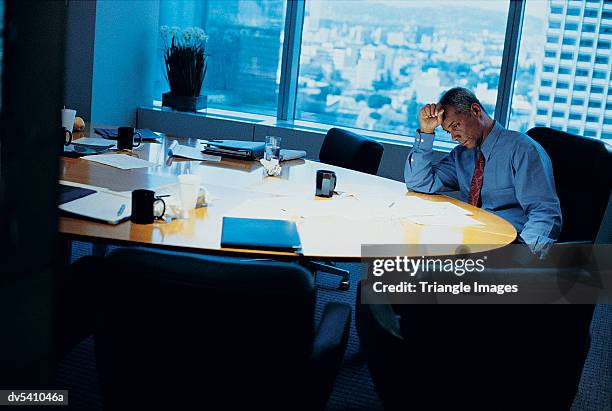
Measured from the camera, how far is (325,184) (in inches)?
108

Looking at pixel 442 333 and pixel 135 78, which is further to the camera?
pixel 135 78

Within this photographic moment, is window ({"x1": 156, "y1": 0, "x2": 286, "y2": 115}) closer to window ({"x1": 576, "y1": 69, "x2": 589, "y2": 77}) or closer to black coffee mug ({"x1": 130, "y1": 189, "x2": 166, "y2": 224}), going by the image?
window ({"x1": 576, "y1": 69, "x2": 589, "y2": 77})

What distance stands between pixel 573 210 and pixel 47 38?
104 inches

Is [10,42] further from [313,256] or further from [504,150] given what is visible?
[504,150]

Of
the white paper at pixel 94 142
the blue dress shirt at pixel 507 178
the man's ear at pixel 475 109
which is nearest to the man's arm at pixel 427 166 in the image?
the blue dress shirt at pixel 507 178

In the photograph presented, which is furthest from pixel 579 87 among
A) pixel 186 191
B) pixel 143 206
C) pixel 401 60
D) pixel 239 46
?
pixel 143 206

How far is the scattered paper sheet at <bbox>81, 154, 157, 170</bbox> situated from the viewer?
2.94 metres

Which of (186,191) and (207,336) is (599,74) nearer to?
(186,191)

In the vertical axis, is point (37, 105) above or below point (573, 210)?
above

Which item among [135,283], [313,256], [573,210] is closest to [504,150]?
[573,210]

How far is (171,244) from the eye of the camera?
196 centimetres

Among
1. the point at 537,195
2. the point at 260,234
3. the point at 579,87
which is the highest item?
the point at 579,87

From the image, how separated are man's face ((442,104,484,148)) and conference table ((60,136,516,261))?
11.2 inches

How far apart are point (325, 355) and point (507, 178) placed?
1.55 m
